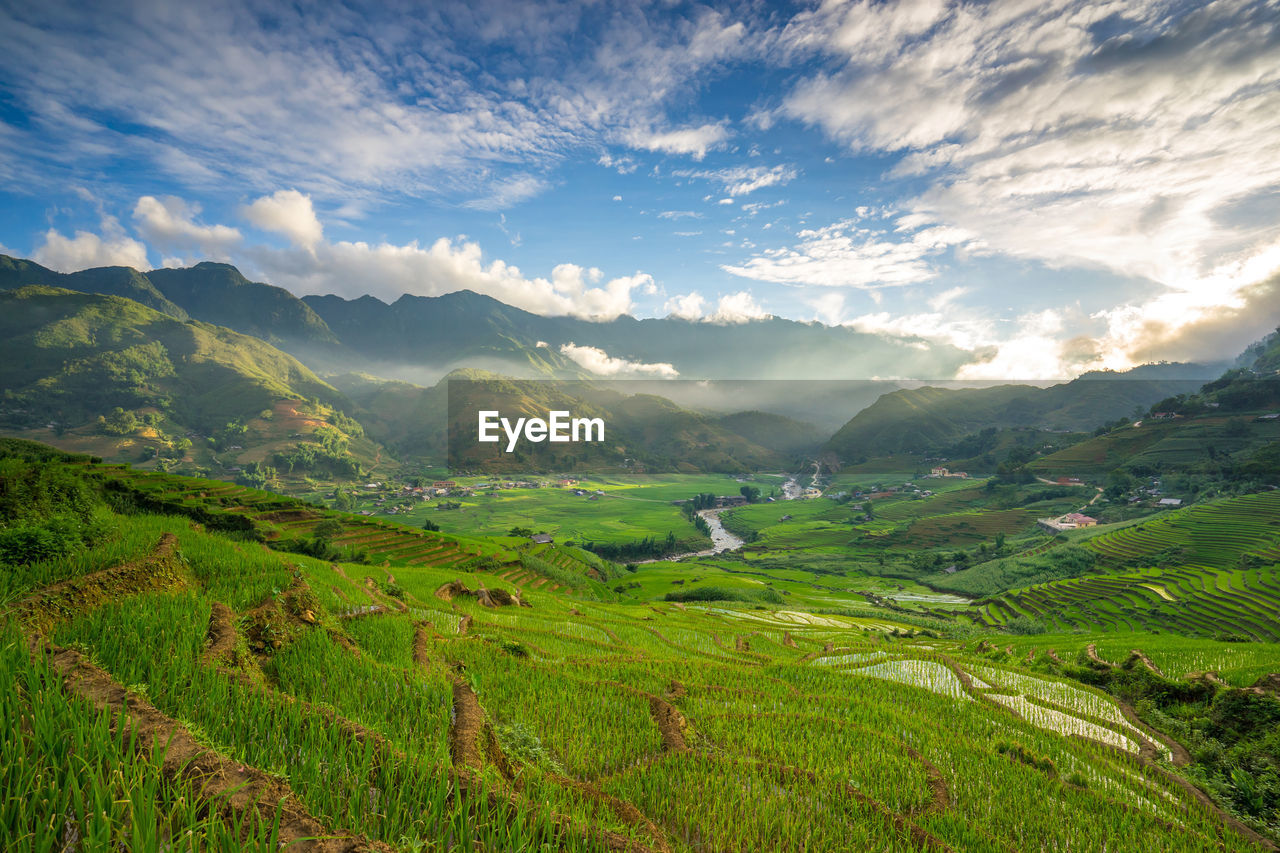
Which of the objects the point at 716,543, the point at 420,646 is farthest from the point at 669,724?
the point at 716,543

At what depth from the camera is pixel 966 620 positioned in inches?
2078

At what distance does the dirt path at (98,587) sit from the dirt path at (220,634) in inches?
35.4

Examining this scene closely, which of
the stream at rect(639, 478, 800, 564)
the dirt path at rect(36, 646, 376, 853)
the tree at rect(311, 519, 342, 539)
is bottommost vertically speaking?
the stream at rect(639, 478, 800, 564)

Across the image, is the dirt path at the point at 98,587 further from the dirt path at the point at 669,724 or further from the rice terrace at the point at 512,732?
the dirt path at the point at 669,724

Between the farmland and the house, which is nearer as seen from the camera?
the farmland

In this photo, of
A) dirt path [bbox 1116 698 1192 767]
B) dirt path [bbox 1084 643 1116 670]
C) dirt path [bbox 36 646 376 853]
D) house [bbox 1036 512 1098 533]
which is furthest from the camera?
house [bbox 1036 512 1098 533]

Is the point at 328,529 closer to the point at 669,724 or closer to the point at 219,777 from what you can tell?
the point at 669,724

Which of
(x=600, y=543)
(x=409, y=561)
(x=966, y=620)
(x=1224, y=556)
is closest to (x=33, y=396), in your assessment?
(x=600, y=543)

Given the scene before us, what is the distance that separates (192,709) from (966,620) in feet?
223

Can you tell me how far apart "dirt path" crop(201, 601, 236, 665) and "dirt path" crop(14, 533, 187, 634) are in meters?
0.90

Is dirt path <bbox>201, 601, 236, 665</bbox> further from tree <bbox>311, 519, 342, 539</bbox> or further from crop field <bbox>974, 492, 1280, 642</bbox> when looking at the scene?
crop field <bbox>974, 492, 1280, 642</bbox>

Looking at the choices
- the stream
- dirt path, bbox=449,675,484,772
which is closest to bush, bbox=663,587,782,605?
the stream

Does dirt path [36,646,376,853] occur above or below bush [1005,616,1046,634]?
above

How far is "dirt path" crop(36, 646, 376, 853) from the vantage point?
1.78m
